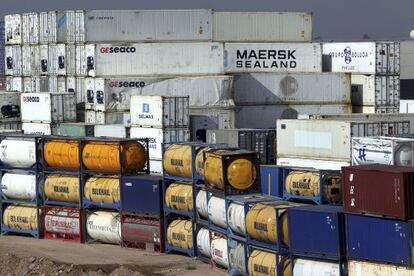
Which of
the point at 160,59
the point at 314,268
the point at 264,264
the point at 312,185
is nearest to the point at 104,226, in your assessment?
the point at 312,185

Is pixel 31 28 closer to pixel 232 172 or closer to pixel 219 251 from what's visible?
pixel 232 172

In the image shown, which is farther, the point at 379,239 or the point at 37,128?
the point at 37,128

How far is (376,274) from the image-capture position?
110 feet

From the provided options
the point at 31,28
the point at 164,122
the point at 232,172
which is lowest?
the point at 232,172

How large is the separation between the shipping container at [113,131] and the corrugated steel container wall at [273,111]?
9.02 m

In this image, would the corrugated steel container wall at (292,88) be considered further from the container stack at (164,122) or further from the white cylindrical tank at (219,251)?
the white cylindrical tank at (219,251)

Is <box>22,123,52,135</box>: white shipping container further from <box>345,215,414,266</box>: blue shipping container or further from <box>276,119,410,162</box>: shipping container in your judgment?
<box>345,215,414,266</box>: blue shipping container

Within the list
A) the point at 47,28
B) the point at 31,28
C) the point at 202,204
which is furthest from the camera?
the point at 31,28

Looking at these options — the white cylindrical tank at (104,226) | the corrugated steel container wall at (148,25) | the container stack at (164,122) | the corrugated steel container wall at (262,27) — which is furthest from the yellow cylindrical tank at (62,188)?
the corrugated steel container wall at (262,27)

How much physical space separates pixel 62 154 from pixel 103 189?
111 inches

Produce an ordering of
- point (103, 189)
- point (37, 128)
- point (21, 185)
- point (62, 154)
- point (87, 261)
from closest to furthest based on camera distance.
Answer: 1. point (87, 261)
2. point (103, 189)
3. point (62, 154)
4. point (21, 185)
5. point (37, 128)

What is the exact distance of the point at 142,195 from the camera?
1825 inches

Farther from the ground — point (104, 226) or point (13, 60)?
point (13, 60)

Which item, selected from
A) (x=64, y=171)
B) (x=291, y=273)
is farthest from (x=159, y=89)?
(x=291, y=273)
